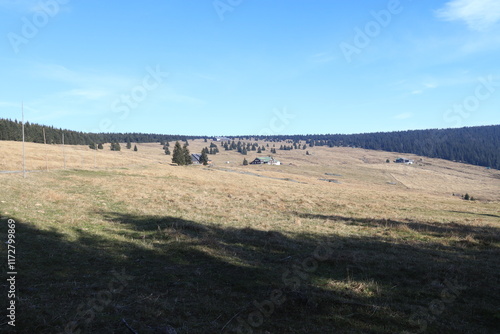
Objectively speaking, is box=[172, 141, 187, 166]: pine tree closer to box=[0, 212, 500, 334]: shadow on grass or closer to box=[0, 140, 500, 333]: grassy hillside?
box=[0, 140, 500, 333]: grassy hillside

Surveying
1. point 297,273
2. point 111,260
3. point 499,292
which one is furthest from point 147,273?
point 499,292

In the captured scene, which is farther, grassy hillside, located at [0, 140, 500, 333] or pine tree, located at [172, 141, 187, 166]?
pine tree, located at [172, 141, 187, 166]

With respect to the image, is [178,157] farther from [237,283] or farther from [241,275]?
[237,283]

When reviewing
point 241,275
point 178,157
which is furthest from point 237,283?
point 178,157

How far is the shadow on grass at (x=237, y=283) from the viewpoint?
5988 mm

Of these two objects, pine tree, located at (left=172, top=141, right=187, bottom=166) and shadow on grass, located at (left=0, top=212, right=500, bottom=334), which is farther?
pine tree, located at (left=172, top=141, right=187, bottom=166)

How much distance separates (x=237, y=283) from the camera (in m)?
8.11

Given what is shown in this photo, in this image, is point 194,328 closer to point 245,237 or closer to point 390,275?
point 390,275

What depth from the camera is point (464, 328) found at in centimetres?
607

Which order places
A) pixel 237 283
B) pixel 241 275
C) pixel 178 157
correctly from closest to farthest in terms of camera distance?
pixel 237 283
pixel 241 275
pixel 178 157

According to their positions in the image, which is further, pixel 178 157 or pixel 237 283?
pixel 178 157

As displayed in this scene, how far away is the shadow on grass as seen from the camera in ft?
19.6

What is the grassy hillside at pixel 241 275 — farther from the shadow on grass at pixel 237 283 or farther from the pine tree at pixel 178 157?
the pine tree at pixel 178 157

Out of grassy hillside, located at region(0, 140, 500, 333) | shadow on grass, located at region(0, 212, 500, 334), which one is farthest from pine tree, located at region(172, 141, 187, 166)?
shadow on grass, located at region(0, 212, 500, 334)
